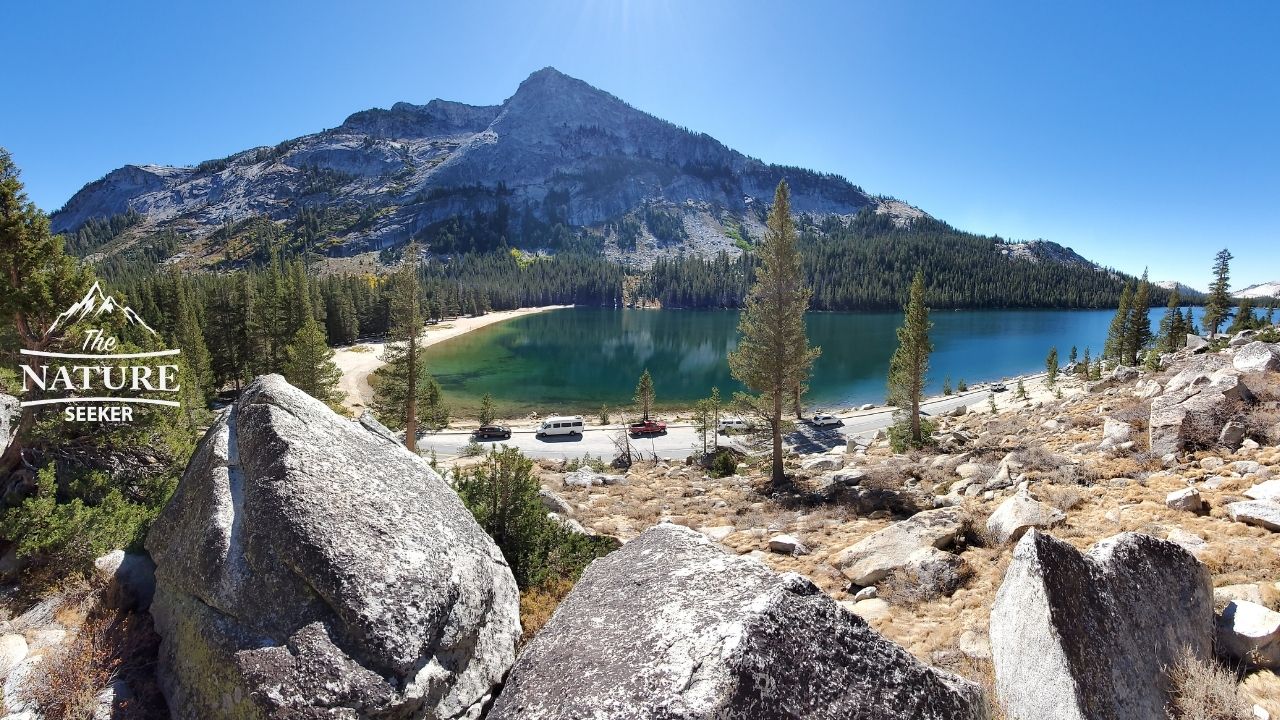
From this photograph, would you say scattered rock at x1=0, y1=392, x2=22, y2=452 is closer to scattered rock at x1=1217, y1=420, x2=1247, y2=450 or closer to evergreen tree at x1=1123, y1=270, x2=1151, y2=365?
scattered rock at x1=1217, y1=420, x2=1247, y2=450

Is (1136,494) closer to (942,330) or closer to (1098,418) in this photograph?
(1098,418)

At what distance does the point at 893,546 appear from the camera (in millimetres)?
9773

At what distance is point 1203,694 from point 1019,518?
516cm

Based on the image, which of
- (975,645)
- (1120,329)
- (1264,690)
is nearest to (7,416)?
(975,645)

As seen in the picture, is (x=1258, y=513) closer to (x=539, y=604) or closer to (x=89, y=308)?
(x=539, y=604)

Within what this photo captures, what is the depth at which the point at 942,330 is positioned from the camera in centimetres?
13162

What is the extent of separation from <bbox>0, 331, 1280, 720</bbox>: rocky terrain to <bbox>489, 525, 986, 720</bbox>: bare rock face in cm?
2

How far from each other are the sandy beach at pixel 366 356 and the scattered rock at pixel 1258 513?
27.5 metres

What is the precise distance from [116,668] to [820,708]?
23.8 ft

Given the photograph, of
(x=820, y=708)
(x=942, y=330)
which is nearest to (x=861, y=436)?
(x=820, y=708)

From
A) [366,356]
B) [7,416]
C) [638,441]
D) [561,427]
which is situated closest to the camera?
[7,416]

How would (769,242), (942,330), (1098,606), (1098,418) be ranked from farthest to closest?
(942,330), (769,242), (1098,418), (1098,606)

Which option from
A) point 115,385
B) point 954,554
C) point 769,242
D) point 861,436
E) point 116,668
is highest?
point 769,242

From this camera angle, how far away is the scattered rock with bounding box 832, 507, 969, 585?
908cm
